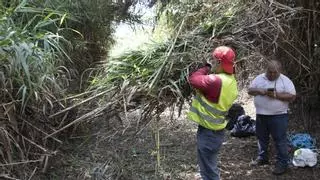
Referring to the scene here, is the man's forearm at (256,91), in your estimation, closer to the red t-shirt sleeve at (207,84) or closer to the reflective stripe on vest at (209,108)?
the reflective stripe on vest at (209,108)

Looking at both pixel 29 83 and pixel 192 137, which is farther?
pixel 192 137

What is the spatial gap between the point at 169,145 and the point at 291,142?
1534 mm

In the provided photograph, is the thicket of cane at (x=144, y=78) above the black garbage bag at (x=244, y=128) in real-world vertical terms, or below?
above

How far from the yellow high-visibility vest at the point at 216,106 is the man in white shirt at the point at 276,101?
1.12 metres

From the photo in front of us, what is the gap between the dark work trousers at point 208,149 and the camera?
432cm

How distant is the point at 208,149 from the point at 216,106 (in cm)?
41

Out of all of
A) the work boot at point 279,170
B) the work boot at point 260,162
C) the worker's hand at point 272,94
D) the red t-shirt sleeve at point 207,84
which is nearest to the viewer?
the red t-shirt sleeve at point 207,84

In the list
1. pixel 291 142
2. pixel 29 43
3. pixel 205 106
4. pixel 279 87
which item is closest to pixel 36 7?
pixel 29 43

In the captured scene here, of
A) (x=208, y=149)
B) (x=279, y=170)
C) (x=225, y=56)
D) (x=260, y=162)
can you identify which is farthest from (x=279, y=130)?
(x=225, y=56)

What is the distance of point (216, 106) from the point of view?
4.20 m

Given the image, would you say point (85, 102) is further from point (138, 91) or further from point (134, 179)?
point (134, 179)

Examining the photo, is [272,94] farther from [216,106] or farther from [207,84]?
[207,84]

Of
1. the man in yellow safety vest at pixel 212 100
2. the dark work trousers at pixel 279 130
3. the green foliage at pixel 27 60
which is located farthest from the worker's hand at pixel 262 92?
the green foliage at pixel 27 60

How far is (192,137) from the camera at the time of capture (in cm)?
694
